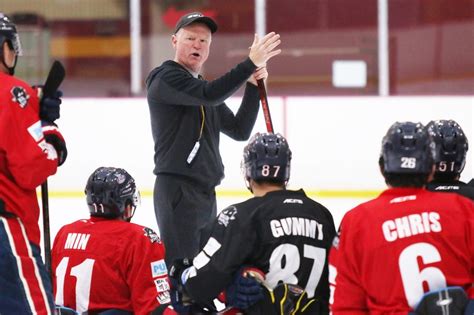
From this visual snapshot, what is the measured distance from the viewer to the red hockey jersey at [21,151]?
296 centimetres

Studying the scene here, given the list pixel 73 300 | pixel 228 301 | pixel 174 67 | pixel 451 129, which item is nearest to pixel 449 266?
pixel 228 301

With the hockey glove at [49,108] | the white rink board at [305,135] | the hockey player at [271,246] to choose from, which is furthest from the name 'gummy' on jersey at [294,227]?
the white rink board at [305,135]

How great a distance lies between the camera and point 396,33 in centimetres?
808

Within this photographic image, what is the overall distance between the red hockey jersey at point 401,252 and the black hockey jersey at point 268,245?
0.82 feet

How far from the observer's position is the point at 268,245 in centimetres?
289

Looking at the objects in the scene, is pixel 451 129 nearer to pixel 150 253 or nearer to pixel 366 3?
pixel 150 253

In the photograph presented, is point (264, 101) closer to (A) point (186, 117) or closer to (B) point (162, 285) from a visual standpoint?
(A) point (186, 117)

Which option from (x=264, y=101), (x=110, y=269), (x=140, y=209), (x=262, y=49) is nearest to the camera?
(x=110, y=269)

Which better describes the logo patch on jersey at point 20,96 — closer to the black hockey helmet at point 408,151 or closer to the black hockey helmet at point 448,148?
the black hockey helmet at point 408,151

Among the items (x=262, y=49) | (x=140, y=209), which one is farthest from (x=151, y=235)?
(x=140, y=209)

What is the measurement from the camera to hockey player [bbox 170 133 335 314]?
114 inches

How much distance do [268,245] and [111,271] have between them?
1.87 ft

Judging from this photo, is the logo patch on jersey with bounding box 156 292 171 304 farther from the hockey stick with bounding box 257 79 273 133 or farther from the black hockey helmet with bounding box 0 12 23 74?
the hockey stick with bounding box 257 79 273 133

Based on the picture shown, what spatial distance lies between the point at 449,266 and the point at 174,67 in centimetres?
167
